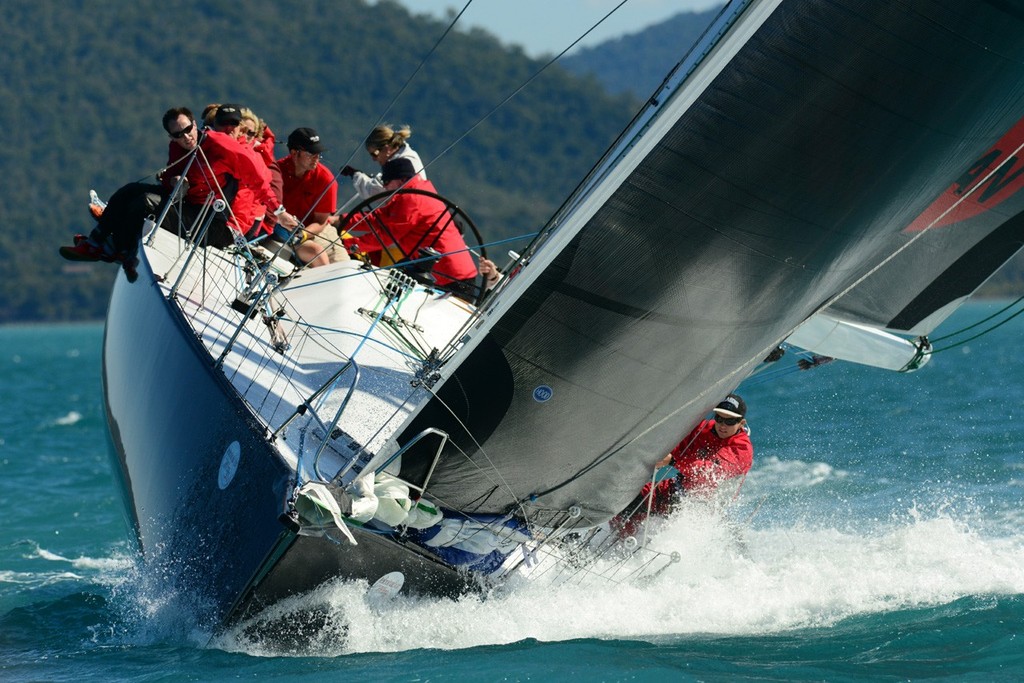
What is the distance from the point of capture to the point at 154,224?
6973 mm

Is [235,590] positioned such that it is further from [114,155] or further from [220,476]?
[114,155]

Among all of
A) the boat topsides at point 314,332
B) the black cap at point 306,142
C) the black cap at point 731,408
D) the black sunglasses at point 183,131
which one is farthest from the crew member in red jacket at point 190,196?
the black cap at point 731,408

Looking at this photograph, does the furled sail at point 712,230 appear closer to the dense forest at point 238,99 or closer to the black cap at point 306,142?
the black cap at point 306,142

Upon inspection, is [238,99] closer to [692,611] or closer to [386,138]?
[386,138]

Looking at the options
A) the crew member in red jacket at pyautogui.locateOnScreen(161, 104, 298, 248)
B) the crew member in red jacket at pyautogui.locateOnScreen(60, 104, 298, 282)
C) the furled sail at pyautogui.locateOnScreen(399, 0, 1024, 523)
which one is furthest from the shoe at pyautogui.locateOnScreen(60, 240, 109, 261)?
the furled sail at pyautogui.locateOnScreen(399, 0, 1024, 523)

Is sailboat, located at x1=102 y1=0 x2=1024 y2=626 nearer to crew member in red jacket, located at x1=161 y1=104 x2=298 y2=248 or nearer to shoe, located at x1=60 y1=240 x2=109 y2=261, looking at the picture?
crew member in red jacket, located at x1=161 y1=104 x2=298 y2=248

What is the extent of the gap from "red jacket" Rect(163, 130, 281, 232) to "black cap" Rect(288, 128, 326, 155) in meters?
0.43

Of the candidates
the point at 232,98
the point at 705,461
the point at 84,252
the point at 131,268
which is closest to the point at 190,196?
the point at 131,268

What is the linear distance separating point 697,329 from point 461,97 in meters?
97.0

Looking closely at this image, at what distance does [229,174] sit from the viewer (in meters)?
6.73

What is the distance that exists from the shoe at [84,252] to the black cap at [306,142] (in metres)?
1.09

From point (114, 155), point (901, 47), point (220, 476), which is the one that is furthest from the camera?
point (114, 155)

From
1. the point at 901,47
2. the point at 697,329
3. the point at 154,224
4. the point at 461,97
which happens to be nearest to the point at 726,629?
the point at 697,329

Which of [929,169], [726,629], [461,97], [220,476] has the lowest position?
[220,476]
